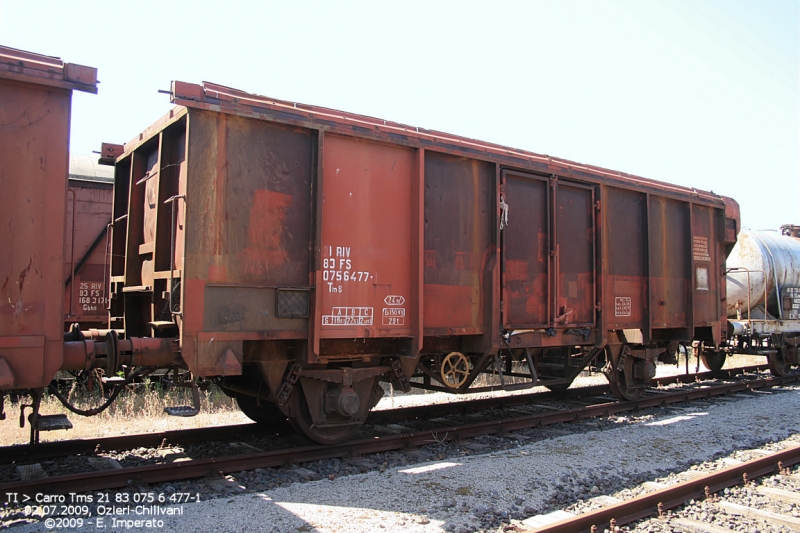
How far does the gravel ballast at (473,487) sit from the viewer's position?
4523 mm

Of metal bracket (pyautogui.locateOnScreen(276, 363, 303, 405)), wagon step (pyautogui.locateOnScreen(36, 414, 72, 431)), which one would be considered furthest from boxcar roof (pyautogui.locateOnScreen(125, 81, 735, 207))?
wagon step (pyautogui.locateOnScreen(36, 414, 72, 431))

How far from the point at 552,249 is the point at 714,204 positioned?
4977 mm

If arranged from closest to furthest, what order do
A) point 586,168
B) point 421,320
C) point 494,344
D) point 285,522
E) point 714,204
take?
1. point 285,522
2. point 421,320
3. point 494,344
4. point 586,168
5. point 714,204

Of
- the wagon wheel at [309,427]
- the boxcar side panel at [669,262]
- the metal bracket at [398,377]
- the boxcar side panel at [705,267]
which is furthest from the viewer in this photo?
the boxcar side panel at [705,267]

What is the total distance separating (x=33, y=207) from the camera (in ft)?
15.7

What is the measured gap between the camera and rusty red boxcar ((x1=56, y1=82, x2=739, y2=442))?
224 inches

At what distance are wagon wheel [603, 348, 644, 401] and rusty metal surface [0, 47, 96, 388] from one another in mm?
8126

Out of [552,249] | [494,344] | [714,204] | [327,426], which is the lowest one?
[327,426]

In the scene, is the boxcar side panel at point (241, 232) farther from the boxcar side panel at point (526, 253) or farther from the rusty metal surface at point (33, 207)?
the boxcar side panel at point (526, 253)

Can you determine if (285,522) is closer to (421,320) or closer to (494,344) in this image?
(421,320)

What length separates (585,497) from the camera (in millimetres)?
5285

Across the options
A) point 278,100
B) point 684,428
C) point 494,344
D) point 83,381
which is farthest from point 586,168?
point 83,381

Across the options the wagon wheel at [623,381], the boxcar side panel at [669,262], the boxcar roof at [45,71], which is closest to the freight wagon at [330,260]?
the boxcar roof at [45,71]

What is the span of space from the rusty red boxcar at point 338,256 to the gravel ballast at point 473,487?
1.17m
